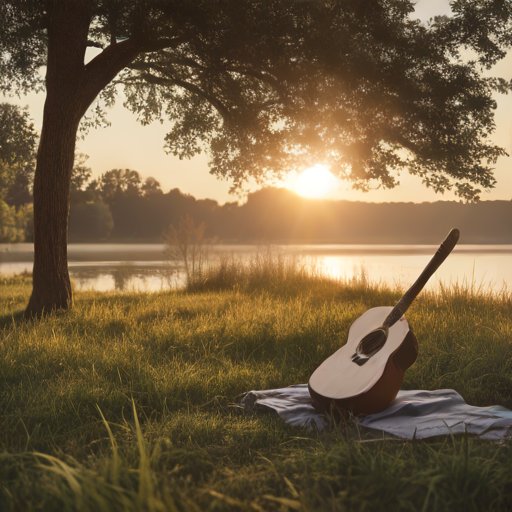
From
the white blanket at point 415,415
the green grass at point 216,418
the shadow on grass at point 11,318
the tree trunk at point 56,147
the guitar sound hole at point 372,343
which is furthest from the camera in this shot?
the tree trunk at point 56,147

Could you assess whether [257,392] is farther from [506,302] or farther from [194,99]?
[194,99]

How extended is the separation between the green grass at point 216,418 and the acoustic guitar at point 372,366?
218mm

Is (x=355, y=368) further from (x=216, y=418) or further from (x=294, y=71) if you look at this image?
(x=294, y=71)

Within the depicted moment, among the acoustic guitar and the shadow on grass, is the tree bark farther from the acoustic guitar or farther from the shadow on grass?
the acoustic guitar

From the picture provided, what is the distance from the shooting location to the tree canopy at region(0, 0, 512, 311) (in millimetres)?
7434

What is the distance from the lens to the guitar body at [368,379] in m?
3.16

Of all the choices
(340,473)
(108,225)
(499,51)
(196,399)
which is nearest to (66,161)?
(196,399)

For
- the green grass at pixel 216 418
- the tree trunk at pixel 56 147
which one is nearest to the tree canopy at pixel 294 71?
the tree trunk at pixel 56 147

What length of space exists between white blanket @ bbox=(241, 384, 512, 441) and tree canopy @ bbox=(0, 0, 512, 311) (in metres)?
5.04

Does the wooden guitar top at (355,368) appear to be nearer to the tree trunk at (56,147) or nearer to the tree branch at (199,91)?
the tree trunk at (56,147)

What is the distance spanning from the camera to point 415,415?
135 inches

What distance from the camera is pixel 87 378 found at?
3.90 meters

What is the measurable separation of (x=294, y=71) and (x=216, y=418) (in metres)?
6.55

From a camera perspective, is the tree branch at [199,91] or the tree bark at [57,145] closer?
the tree bark at [57,145]
